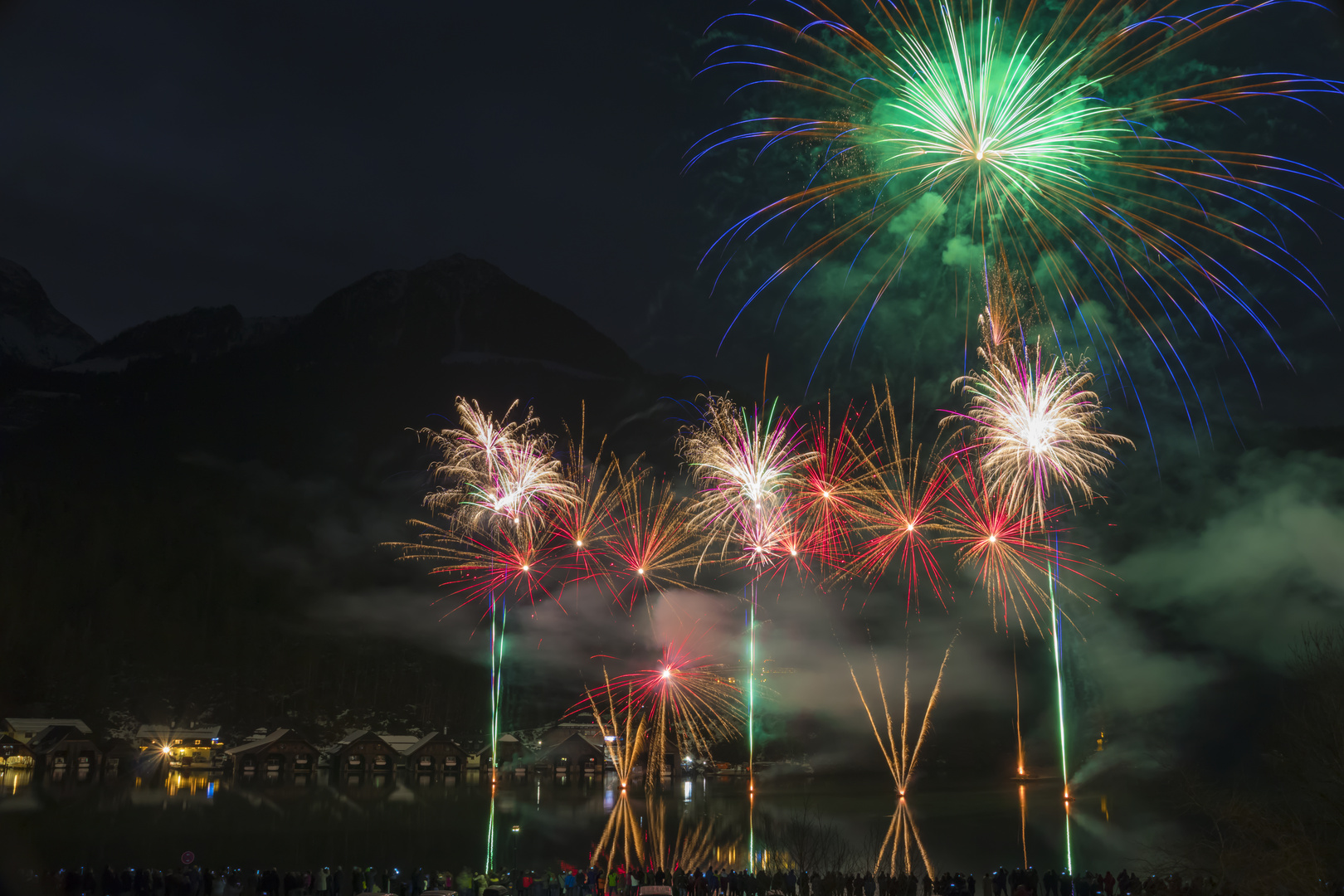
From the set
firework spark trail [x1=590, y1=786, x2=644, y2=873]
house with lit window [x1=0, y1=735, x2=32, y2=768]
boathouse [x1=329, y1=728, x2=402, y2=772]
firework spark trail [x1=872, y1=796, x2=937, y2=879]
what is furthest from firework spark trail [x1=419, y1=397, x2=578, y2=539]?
house with lit window [x1=0, y1=735, x2=32, y2=768]

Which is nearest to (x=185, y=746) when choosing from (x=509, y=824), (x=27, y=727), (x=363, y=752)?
(x=27, y=727)

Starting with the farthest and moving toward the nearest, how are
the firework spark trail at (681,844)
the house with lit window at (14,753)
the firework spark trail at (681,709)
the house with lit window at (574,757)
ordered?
the firework spark trail at (681,709) < the house with lit window at (574,757) < the house with lit window at (14,753) < the firework spark trail at (681,844)

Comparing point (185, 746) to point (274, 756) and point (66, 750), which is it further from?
point (274, 756)

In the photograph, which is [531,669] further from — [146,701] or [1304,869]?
[1304,869]

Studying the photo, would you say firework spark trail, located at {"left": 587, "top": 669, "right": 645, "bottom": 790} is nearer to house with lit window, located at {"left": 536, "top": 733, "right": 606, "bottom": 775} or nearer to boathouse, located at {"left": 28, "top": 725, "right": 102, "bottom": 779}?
house with lit window, located at {"left": 536, "top": 733, "right": 606, "bottom": 775}

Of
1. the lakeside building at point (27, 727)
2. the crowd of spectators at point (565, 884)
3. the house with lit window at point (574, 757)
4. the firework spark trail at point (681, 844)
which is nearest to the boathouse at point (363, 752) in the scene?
the house with lit window at point (574, 757)

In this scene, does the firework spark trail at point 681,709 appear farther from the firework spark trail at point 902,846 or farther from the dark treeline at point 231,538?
the firework spark trail at point 902,846
